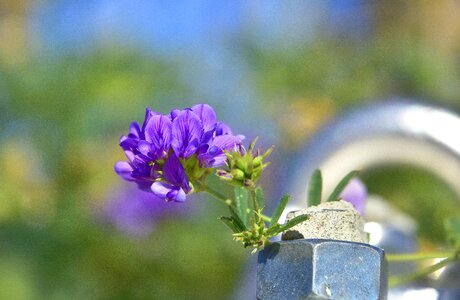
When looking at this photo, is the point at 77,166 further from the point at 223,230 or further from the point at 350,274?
the point at 350,274

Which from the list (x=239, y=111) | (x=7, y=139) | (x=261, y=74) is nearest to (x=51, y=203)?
(x=7, y=139)

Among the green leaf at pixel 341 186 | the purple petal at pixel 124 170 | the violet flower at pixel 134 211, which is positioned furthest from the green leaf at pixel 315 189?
the violet flower at pixel 134 211

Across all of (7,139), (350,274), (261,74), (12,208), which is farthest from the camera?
(261,74)

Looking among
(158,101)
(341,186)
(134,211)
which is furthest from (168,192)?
(158,101)

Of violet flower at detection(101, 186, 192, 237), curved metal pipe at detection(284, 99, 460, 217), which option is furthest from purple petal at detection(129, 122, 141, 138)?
violet flower at detection(101, 186, 192, 237)

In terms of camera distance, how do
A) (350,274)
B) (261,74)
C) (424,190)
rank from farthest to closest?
(261,74)
(424,190)
(350,274)

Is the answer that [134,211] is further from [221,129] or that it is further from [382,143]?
[221,129]

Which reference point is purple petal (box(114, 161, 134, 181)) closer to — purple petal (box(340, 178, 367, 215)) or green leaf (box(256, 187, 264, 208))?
green leaf (box(256, 187, 264, 208))

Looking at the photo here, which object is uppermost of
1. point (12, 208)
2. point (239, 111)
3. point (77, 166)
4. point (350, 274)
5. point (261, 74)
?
point (261, 74)
